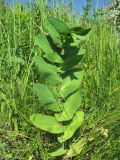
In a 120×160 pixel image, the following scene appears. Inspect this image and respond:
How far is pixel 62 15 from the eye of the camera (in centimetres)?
259

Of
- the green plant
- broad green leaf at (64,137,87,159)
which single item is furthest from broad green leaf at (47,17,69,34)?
broad green leaf at (64,137,87,159)

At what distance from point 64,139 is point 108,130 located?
0.69 ft

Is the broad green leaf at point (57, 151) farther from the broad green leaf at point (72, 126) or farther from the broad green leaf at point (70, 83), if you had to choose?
the broad green leaf at point (70, 83)

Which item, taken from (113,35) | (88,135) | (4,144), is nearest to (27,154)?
(4,144)

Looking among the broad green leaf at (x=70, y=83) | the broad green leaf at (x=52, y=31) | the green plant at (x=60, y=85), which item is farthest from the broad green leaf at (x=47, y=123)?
the broad green leaf at (x=52, y=31)

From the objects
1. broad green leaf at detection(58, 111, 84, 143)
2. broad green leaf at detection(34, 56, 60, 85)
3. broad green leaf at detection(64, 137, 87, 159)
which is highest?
broad green leaf at detection(34, 56, 60, 85)

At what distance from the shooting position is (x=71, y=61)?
2.00 meters

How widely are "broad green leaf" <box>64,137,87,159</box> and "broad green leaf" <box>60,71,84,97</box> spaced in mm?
223

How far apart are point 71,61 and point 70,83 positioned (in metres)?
0.10

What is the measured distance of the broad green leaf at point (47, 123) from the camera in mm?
1964

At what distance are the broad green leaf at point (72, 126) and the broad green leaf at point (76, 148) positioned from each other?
52 mm

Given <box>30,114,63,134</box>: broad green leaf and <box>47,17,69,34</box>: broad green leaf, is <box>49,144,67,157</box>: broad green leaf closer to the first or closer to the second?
<box>30,114,63,134</box>: broad green leaf

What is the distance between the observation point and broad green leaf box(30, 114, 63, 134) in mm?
1964

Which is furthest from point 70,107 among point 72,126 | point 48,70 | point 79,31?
point 79,31
